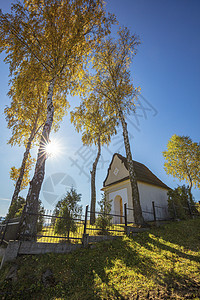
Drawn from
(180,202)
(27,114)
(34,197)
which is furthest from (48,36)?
(180,202)

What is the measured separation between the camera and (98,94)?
16.2m

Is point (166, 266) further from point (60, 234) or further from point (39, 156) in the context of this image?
point (39, 156)

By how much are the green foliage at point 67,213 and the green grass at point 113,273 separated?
1.39 metres

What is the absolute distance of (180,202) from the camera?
1321cm

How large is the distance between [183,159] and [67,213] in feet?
64.5

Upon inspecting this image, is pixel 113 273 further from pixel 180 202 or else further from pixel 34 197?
pixel 180 202

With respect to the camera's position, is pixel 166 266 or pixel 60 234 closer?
pixel 166 266

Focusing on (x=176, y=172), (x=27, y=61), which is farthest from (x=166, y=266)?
(x=176, y=172)

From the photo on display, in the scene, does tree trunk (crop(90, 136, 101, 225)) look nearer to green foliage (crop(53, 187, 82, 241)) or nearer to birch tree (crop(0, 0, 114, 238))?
green foliage (crop(53, 187, 82, 241))

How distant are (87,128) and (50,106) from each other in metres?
8.78

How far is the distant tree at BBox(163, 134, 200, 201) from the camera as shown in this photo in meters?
20.2

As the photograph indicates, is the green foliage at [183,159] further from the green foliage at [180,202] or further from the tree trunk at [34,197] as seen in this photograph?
the tree trunk at [34,197]

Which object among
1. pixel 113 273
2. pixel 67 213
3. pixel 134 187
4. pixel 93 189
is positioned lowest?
pixel 113 273

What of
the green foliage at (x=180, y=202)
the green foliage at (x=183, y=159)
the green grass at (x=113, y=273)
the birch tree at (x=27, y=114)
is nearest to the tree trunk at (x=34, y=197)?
the green grass at (x=113, y=273)
